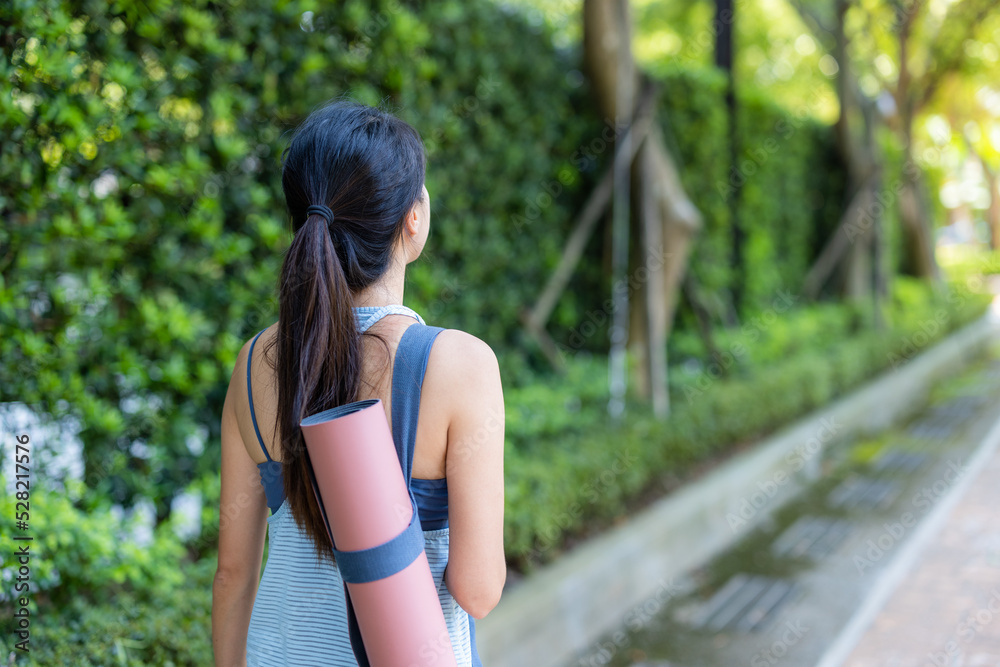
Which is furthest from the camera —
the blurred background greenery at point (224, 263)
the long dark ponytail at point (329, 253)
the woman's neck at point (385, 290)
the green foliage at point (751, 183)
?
the green foliage at point (751, 183)

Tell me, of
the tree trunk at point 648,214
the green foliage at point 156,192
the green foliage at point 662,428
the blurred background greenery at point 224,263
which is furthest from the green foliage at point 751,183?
the green foliage at point 156,192

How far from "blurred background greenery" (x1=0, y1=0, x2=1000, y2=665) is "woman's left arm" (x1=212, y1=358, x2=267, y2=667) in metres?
0.81

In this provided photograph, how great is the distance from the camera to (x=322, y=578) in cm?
131

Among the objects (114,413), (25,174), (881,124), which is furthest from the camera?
(881,124)

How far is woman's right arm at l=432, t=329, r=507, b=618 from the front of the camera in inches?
48.1

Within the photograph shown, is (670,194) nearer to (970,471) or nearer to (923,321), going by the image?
(970,471)

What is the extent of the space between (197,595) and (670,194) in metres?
4.09

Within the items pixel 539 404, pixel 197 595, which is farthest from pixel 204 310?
pixel 539 404

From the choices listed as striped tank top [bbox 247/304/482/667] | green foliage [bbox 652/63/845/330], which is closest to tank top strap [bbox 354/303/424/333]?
striped tank top [bbox 247/304/482/667]

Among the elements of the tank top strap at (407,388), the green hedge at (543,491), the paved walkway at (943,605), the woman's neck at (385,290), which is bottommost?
the paved walkway at (943,605)

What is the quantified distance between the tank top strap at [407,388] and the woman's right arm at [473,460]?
3 centimetres

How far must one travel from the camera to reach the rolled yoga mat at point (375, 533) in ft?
3.58

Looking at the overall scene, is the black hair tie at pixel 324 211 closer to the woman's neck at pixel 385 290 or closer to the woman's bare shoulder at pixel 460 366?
the woman's neck at pixel 385 290

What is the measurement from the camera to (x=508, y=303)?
4.96m
